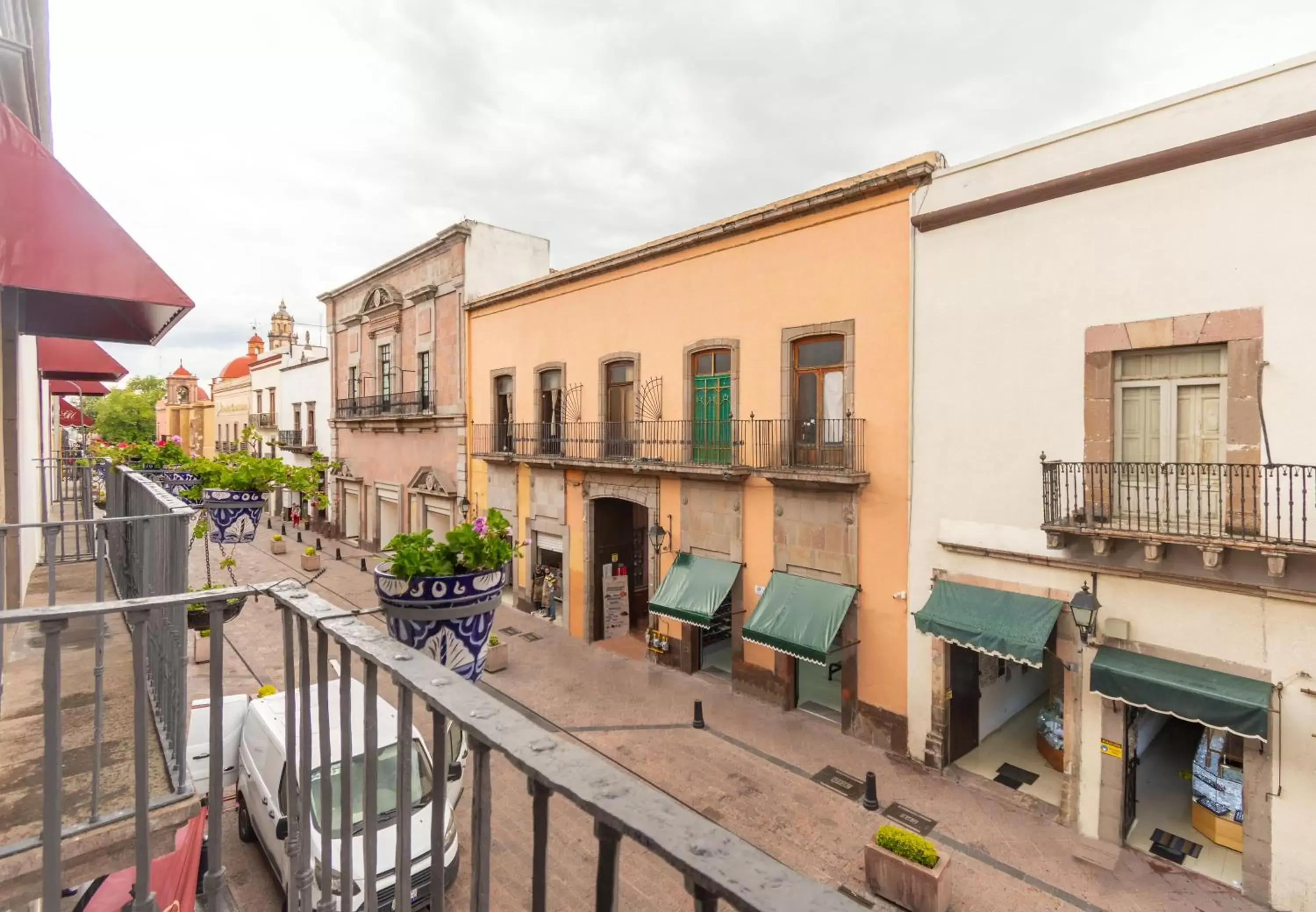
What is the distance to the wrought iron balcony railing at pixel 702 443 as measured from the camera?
39.9ft

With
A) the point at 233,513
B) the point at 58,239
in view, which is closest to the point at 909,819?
the point at 233,513

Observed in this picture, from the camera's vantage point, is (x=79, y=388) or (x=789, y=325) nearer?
(x=789, y=325)

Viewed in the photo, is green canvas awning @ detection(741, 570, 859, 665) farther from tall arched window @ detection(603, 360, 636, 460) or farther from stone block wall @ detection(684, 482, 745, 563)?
tall arched window @ detection(603, 360, 636, 460)

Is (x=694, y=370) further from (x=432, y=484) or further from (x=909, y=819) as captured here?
(x=432, y=484)

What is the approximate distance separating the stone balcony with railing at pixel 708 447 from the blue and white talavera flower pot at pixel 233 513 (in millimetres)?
7731

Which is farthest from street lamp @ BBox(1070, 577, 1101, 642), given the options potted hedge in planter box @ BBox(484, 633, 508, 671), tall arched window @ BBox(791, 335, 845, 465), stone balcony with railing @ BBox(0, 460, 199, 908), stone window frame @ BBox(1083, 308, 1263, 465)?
potted hedge in planter box @ BBox(484, 633, 508, 671)

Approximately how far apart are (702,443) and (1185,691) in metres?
8.86

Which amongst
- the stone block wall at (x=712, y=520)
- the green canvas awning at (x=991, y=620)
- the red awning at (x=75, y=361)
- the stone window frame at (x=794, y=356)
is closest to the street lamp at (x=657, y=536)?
the stone block wall at (x=712, y=520)

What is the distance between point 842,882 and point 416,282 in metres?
21.8

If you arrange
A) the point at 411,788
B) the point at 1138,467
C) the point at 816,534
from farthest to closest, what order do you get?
the point at 816,534 → the point at 1138,467 → the point at 411,788

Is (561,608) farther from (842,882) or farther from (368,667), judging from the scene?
(368,667)

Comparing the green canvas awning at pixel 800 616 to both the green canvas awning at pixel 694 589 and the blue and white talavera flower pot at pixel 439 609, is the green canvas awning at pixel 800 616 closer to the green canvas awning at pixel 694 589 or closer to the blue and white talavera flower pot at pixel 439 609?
the green canvas awning at pixel 694 589

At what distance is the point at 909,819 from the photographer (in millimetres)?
9477

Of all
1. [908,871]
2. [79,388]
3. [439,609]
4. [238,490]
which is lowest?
[908,871]
